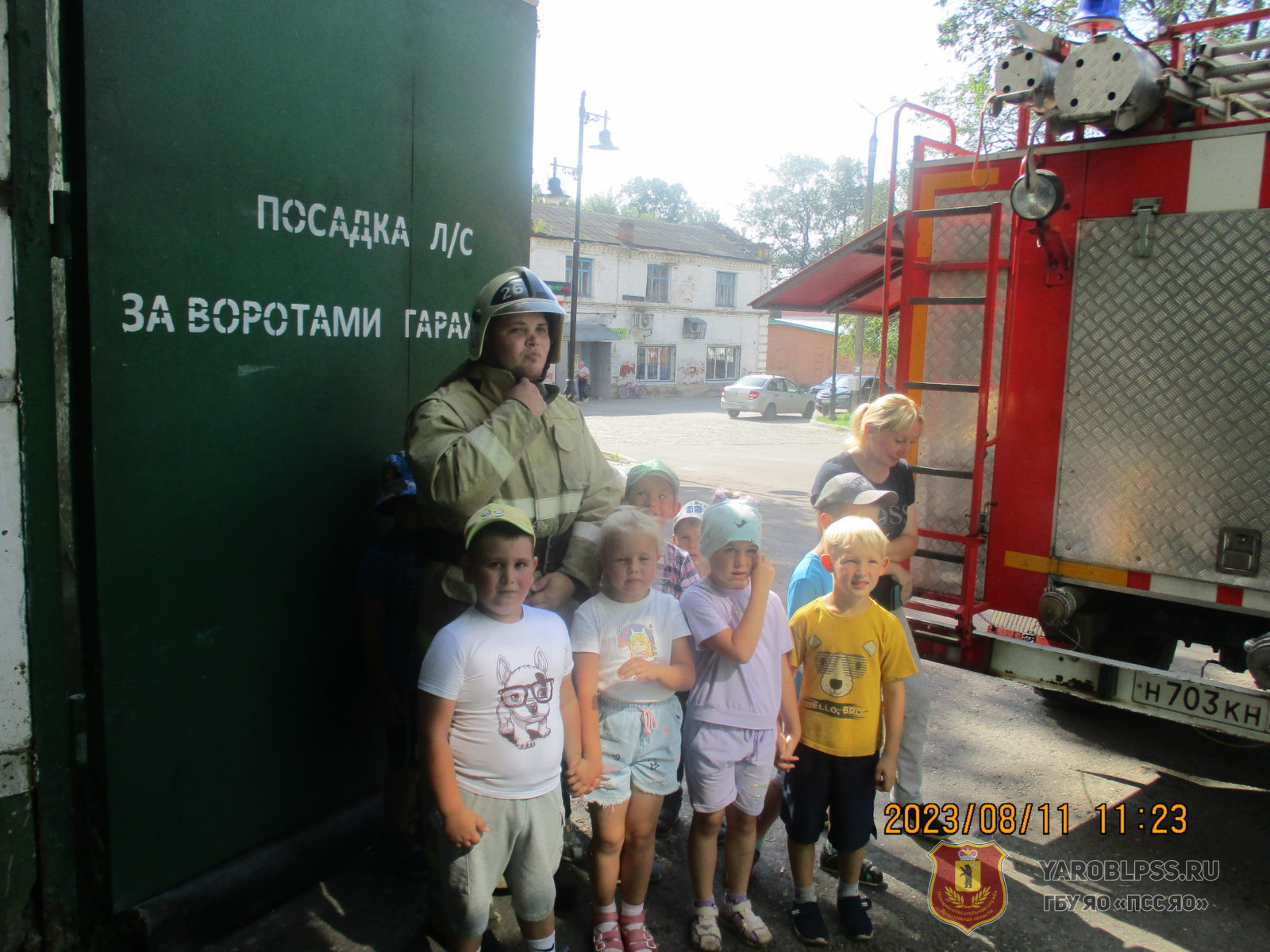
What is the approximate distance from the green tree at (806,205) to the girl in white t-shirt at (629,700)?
77546 millimetres

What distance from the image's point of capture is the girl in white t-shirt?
288 centimetres

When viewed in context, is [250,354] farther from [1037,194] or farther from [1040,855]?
[1040,855]

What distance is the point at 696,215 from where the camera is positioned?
91.4 m

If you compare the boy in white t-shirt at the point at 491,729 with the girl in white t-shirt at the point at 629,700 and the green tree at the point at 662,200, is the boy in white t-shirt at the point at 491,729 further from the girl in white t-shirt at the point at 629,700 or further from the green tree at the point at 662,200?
the green tree at the point at 662,200

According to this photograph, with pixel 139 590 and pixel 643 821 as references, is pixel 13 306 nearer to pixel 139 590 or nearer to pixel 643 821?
pixel 139 590

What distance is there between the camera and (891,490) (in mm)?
3803

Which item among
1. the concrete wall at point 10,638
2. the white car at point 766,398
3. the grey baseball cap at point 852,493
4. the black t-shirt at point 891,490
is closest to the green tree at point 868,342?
the white car at point 766,398

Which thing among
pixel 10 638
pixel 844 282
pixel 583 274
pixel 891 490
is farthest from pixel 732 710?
pixel 583 274

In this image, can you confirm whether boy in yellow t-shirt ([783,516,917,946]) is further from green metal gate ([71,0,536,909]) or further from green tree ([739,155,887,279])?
green tree ([739,155,887,279])

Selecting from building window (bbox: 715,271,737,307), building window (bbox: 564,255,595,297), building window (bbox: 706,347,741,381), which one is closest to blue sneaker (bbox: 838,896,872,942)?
building window (bbox: 564,255,595,297)

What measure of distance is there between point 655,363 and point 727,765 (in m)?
39.7

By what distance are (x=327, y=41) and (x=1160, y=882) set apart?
4262 millimetres

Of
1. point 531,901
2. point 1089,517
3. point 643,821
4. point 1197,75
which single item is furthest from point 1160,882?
point 1197,75

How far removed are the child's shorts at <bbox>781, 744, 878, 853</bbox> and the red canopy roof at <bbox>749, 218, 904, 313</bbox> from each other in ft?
10.2
